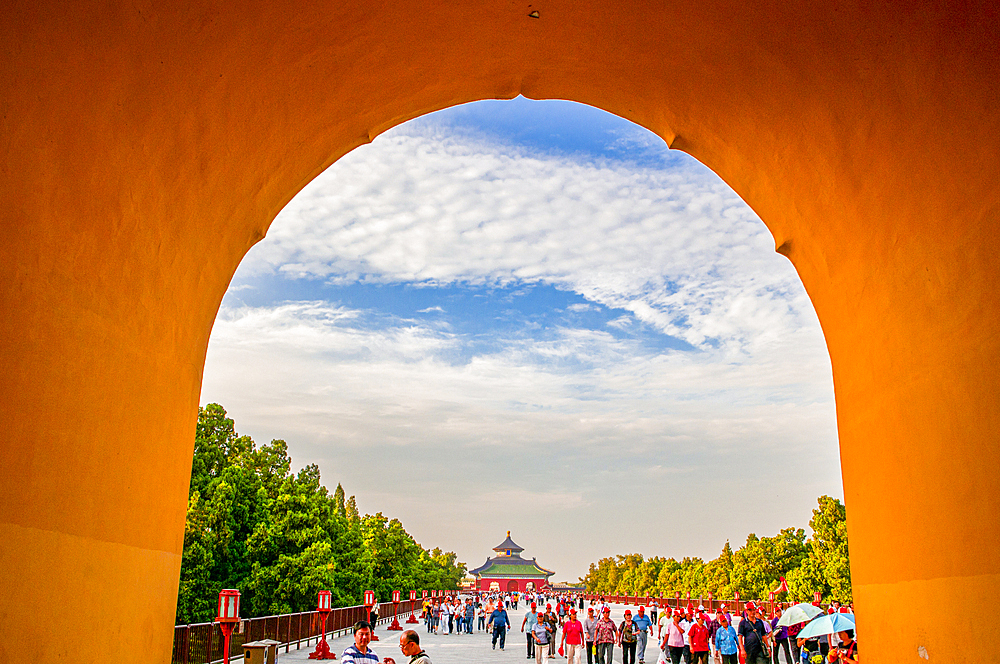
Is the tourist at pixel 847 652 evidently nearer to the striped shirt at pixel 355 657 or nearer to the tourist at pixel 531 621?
the striped shirt at pixel 355 657

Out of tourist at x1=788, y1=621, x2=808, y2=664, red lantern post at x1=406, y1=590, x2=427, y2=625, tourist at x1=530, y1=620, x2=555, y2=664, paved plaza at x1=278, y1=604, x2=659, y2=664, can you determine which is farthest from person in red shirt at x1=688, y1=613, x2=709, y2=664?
red lantern post at x1=406, y1=590, x2=427, y2=625

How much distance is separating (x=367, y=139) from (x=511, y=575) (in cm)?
11981

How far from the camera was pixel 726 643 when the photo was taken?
14.2m

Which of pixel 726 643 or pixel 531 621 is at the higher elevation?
pixel 726 643

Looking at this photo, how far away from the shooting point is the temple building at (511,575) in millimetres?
117812

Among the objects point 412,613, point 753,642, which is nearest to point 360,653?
point 753,642

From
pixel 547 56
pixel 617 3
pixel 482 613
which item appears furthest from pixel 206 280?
pixel 482 613

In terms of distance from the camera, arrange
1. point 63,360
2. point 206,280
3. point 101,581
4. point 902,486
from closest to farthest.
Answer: point 63,360 < point 101,581 < point 902,486 < point 206,280

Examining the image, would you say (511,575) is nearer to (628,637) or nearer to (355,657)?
(628,637)

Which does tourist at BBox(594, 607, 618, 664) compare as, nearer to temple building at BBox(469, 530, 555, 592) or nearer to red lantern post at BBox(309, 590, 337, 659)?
red lantern post at BBox(309, 590, 337, 659)

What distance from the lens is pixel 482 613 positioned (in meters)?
35.1

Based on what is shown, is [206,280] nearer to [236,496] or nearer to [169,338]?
[169,338]

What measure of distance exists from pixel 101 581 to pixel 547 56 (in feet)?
14.5

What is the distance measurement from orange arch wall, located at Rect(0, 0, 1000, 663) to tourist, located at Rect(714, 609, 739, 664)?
969 centimetres
